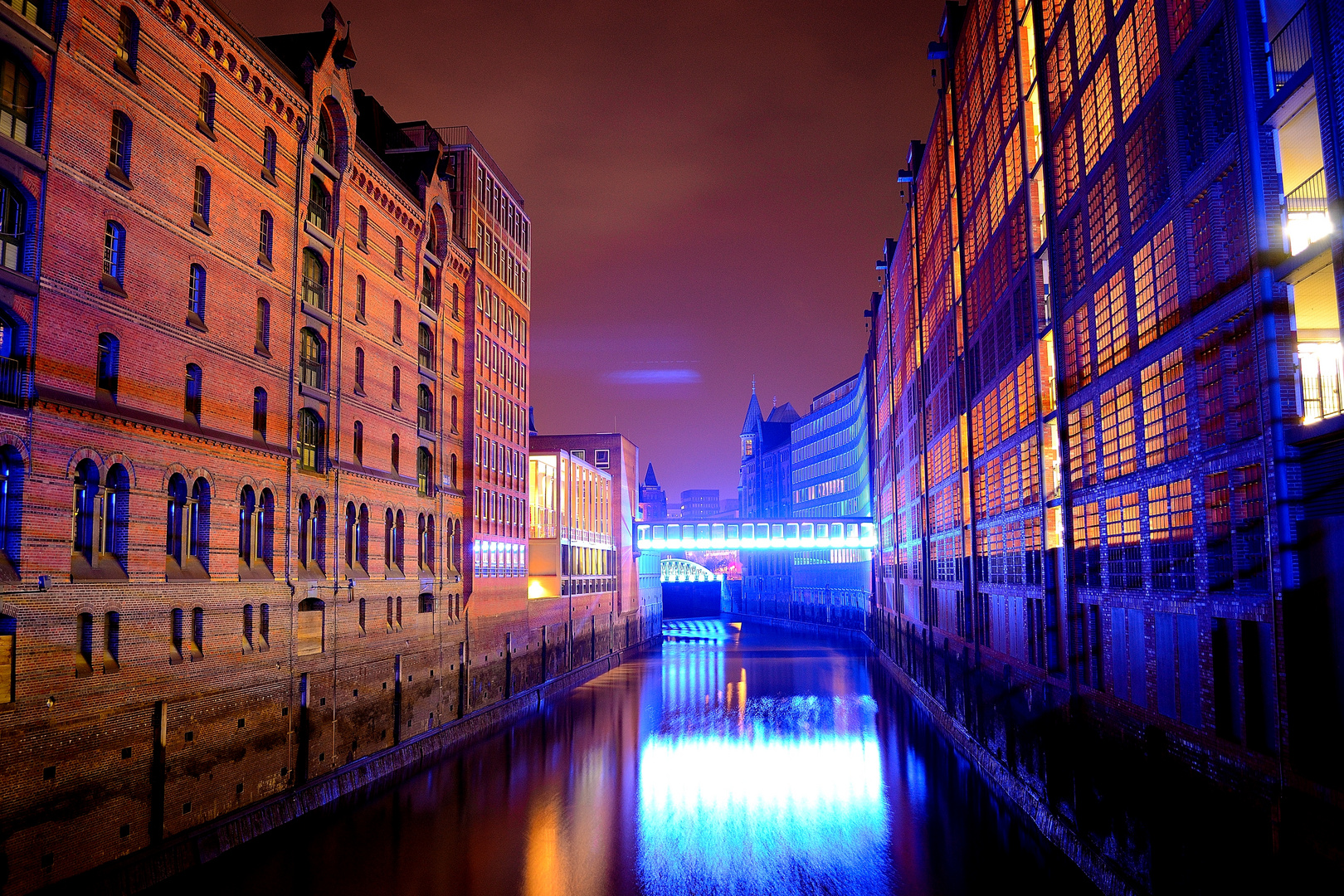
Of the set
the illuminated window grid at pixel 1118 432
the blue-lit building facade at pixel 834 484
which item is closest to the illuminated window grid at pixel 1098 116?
the illuminated window grid at pixel 1118 432

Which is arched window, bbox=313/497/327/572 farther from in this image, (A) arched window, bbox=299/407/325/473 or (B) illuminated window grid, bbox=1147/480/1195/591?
(B) illuminated window grid, bbox=1147/480/1195/591

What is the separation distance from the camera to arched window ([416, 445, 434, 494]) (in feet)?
113

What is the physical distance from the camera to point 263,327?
942 inches

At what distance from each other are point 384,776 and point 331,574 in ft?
20.2

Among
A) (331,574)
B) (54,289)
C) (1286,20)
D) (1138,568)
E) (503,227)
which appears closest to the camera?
(1286,20)

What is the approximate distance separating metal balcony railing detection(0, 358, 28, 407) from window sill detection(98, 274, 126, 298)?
2.52 meters

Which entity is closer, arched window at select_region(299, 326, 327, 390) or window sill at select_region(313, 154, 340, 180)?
arched window at select_region(299, 326, 327, 390)

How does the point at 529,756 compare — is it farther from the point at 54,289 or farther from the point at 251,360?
the point at 54,289

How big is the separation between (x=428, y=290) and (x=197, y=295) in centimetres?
1478

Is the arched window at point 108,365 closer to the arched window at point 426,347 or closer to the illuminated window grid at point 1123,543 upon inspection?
the arched window at point 426,347

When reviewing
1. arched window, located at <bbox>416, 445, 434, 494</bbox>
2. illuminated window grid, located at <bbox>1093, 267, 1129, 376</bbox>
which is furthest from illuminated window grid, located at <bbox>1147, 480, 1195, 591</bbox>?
arched window, located at <bbox>416, 445, 434, 494</bbox>

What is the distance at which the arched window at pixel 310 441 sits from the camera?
25.9 m

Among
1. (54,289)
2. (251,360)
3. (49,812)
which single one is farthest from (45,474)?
(251,360)

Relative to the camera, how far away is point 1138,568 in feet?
60.2
